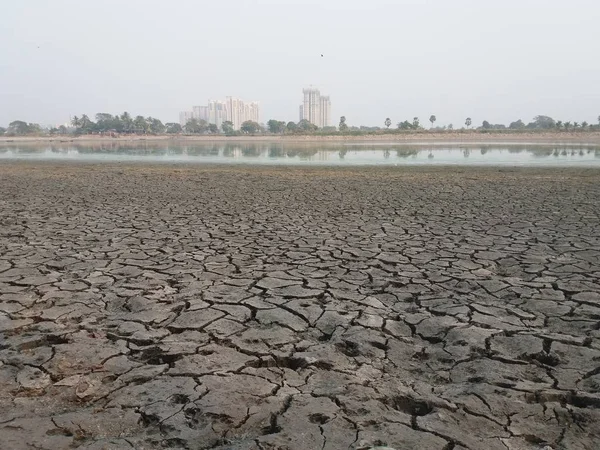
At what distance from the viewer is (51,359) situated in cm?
252

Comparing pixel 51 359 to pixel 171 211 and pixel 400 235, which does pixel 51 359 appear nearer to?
pixel 400 235

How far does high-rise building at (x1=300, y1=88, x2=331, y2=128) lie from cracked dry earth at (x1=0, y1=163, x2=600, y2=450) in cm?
12673

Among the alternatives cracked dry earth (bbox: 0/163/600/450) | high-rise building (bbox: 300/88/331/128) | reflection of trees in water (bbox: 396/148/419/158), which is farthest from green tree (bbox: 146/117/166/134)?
cracked dry earth (bbox: 0/163/600/450)

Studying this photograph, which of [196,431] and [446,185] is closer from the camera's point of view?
[196,431]

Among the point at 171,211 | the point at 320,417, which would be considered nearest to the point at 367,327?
the point at 320,417

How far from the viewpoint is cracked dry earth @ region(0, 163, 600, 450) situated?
1.94m

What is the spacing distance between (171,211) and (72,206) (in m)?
1.92

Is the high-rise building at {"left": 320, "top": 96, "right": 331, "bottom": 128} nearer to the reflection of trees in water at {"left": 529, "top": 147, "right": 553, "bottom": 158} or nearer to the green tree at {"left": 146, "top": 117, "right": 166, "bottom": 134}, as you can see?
the green tree at {"left": 146, "top": 117, "right": 166, "bottom": 134}

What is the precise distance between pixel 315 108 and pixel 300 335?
134 m

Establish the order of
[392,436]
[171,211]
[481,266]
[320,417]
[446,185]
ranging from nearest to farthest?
[392,436] < [320,417] < [481,266] < [171,211] < [446,185]

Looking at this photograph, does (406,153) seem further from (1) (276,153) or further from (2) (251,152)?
(2) (251,152)

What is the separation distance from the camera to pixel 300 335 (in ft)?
9.38

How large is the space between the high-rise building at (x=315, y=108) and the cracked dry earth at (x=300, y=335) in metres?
127

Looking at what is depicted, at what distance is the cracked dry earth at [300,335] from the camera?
6.37ft
